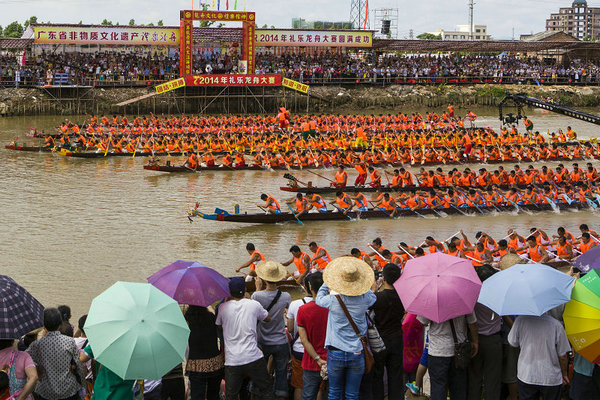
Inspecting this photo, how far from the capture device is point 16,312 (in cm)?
455

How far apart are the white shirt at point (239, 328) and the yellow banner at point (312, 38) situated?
32011mm

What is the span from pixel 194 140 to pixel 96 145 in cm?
319

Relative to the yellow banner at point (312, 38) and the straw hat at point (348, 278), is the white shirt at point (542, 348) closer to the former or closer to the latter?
the straw hat at point (348, 278)

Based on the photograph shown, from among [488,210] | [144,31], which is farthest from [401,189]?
[144,31]

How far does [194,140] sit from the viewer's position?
74.3 feet

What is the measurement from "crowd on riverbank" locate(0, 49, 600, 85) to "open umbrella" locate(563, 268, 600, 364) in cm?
3097

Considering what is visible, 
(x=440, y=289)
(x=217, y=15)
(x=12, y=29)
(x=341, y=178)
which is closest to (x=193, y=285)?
(x=440, y=289)

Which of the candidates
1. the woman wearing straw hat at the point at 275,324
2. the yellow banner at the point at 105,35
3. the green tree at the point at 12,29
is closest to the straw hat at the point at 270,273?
the woman wearing straw hat at the point at 275,324

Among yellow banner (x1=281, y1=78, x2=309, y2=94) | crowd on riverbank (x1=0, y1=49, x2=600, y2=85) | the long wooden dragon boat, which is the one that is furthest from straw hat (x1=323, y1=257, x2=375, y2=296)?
crowd on riverbank (x1=0, y1=49, x2=600, y2=85)

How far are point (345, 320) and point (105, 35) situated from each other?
3155cm

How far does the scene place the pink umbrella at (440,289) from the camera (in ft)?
15.8

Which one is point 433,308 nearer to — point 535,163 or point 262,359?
point 262,359

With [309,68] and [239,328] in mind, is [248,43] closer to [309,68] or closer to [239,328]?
[309,68]

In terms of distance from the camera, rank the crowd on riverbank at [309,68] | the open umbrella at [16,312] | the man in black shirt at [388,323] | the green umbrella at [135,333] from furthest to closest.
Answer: the crowd on riverbank at [309,68], the man in black shirt at [388,323], the open umbrella at [16,312], the green umbrella at [135,333]
